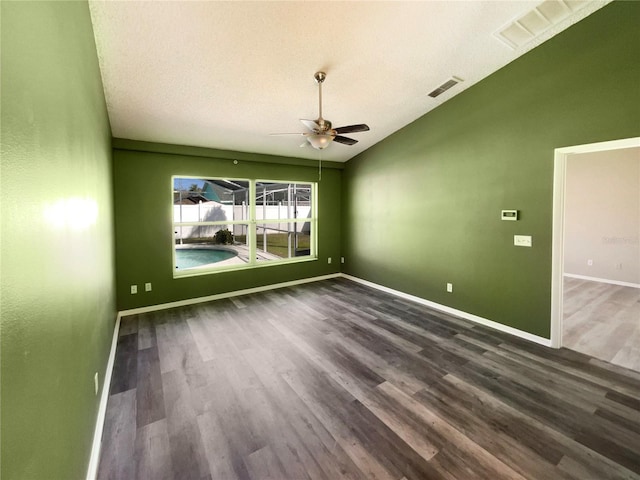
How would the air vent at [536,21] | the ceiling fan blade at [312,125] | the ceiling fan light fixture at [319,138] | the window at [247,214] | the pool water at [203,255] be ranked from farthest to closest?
the pool water at [203,255]
the window at [247,214]
the ceiling fan light fixture at [319,138]
the ceiling fan blade at [312,125]
the air vent at [536,21]

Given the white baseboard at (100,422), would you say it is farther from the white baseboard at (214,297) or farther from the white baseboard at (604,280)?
the white baseboard at (604,280)

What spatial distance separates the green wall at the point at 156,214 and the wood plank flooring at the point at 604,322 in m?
4.93

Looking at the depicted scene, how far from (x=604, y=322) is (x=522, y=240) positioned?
181 centimetres

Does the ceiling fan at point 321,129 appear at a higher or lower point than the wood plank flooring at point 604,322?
higher

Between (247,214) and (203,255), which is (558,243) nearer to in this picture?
(247,214)

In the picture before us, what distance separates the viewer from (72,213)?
4.53 ft

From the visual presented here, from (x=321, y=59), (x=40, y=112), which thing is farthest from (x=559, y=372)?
(x=40, y=112)

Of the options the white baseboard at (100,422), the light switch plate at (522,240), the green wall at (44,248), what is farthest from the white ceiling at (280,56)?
the white baseboard at (100,422)

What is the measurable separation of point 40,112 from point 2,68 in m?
0.34

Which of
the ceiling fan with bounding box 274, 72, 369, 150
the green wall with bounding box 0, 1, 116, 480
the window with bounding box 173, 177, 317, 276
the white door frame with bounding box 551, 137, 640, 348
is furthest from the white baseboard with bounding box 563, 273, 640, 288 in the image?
the green wall with bounding box 0, 1, 116, 480

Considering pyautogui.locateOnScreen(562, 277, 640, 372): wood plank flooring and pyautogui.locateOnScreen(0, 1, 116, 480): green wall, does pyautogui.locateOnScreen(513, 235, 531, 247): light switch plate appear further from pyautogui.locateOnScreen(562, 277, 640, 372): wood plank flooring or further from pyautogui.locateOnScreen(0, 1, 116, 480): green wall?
pyautogui.locateOnScreen(0, 1, 116, 480): green wall

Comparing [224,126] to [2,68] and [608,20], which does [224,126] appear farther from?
[608,20]

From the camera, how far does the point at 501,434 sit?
1923 millimetres

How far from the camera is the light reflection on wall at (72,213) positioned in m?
1.05
